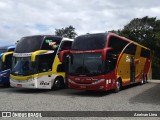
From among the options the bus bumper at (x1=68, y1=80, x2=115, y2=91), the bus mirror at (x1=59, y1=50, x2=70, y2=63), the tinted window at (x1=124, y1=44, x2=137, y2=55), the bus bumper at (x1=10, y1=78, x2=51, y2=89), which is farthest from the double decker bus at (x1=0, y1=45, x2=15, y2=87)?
the tinted window at (x1=124, y1=44, x2=137, y2=55)

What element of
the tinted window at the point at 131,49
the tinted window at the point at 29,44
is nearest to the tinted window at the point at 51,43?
the tinted window at the point at 29,44

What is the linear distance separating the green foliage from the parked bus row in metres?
30.7

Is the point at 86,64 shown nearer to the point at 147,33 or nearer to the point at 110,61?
the point at 110,61

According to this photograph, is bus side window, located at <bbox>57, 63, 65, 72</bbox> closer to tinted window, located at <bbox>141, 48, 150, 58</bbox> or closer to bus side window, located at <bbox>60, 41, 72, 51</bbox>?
bus side window, located at <bbox>60, 41, 72, 51</bbox>

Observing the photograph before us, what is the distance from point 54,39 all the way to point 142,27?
45.6 meters

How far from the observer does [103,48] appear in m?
16.8

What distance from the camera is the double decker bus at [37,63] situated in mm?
18125

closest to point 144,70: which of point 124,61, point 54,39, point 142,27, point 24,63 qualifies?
point 124,61

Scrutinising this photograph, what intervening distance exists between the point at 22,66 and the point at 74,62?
10.4 ft

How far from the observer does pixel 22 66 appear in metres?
18.5

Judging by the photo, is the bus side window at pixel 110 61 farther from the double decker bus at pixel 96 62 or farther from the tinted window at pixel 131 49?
the tinted window at pixel 131 49

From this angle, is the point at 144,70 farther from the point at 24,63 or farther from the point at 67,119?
the point at 67,119

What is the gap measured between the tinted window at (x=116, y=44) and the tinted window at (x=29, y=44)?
13.4 feet

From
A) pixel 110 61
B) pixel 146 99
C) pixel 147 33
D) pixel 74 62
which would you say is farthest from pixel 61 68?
pixel 147 33
